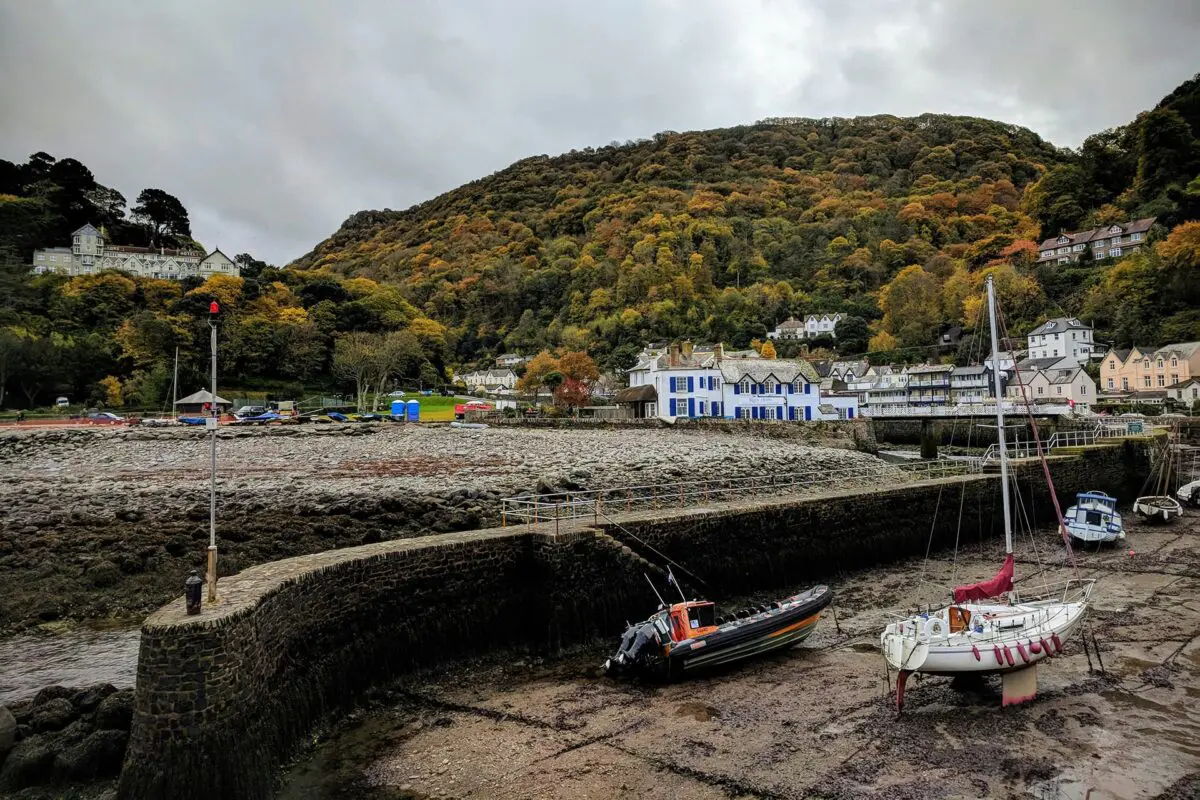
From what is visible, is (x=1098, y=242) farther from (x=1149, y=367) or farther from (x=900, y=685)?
(x=900, y=685)

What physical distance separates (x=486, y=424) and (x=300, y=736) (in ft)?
152

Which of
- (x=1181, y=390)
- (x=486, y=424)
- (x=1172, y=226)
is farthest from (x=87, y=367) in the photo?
(x=1172, y=226)

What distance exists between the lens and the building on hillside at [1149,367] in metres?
61.6

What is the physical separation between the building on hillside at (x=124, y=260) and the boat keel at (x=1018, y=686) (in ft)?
337

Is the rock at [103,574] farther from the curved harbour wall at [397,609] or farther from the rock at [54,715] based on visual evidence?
the curved harbour wall at [397,609]

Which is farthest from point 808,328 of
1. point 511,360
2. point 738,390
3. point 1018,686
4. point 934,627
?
point 1018,686

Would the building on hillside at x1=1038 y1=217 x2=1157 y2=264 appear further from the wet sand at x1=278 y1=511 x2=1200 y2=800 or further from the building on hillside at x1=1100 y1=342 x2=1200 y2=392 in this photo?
the wet sand at x1=278 y1=511 x2=1200 y2=800

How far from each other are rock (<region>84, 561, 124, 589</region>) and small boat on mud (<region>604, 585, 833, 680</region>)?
11070 millimetres

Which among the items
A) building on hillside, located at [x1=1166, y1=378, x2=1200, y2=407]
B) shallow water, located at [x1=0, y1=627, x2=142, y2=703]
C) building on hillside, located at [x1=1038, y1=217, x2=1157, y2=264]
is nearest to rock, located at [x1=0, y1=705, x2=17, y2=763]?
shallow water, located at [x1=0, y1=627, x2=142, y2=703]

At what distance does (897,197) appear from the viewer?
536 ft

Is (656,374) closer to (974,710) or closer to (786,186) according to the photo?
(974,710)

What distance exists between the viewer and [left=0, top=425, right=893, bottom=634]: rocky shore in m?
14.2

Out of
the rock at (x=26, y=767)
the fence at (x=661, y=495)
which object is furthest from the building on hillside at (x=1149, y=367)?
the rock at (x=26, y=767)

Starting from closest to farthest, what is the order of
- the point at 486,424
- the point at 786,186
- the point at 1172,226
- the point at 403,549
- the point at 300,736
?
the point at 300,736 < the point at 403,549 < the point at 486,424 < the point at 1172,226 < the point at 786,186
